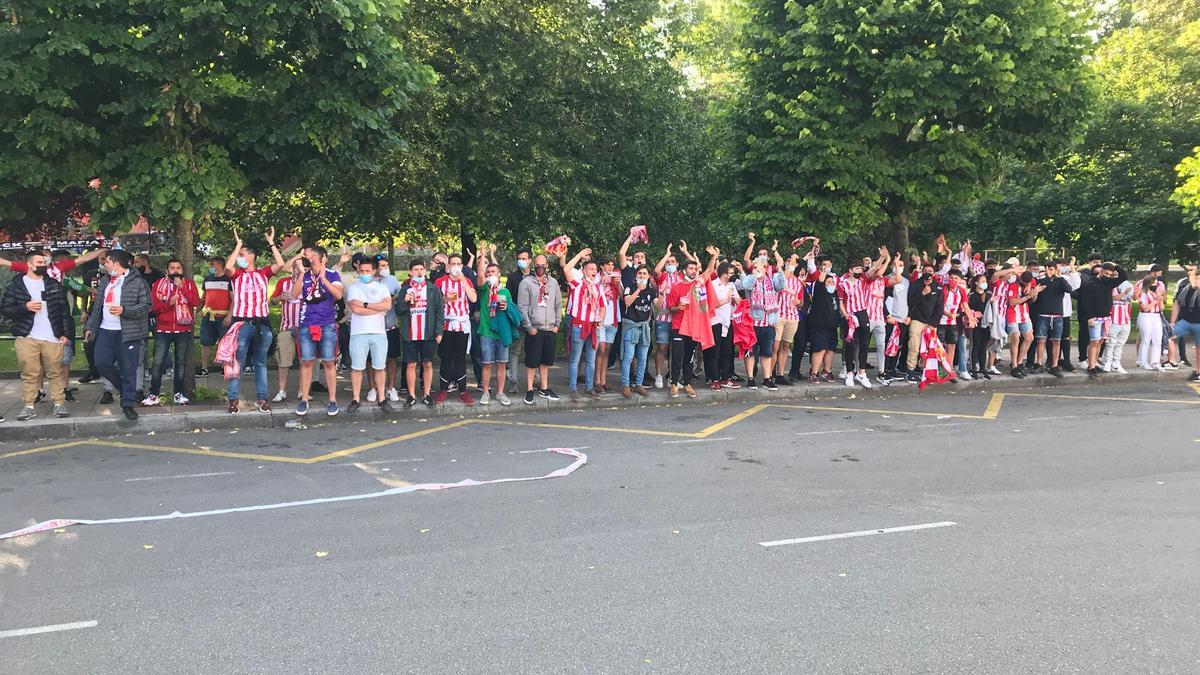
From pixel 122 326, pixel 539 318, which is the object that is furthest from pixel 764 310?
pixel 122 326

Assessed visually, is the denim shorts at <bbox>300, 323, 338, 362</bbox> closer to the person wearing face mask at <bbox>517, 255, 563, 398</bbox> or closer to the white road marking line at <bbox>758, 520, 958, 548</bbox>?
the person wearing face mask at <bbox>517, 255, 563, 398</bbox>

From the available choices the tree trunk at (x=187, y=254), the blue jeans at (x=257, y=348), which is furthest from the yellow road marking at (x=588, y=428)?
the tree trunk at (x=187, y=254)

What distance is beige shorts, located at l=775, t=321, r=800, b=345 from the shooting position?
12688 millimetres

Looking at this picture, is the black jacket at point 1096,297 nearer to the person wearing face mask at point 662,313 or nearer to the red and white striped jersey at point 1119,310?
the red and white striped jersey at point 1119,310

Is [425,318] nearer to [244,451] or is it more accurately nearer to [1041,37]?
[244,451]

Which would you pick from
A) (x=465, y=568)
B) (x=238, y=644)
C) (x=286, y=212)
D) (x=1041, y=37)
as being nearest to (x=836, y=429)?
(x=465, y=568)

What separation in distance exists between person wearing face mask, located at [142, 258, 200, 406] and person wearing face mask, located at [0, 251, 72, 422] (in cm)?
98

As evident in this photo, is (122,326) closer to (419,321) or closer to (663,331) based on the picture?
(419,321)

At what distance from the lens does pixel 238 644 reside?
4094 mm

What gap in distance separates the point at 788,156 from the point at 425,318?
25.1 ft

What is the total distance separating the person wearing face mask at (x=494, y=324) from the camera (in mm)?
11000

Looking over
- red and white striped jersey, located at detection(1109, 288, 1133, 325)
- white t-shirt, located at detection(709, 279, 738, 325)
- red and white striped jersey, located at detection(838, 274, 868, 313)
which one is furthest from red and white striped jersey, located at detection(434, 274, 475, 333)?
red and white striped jersey, located at detection(1109, 288, 1133, 325)

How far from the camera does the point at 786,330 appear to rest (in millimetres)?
12797

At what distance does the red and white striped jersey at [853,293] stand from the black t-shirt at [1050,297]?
136 inches
